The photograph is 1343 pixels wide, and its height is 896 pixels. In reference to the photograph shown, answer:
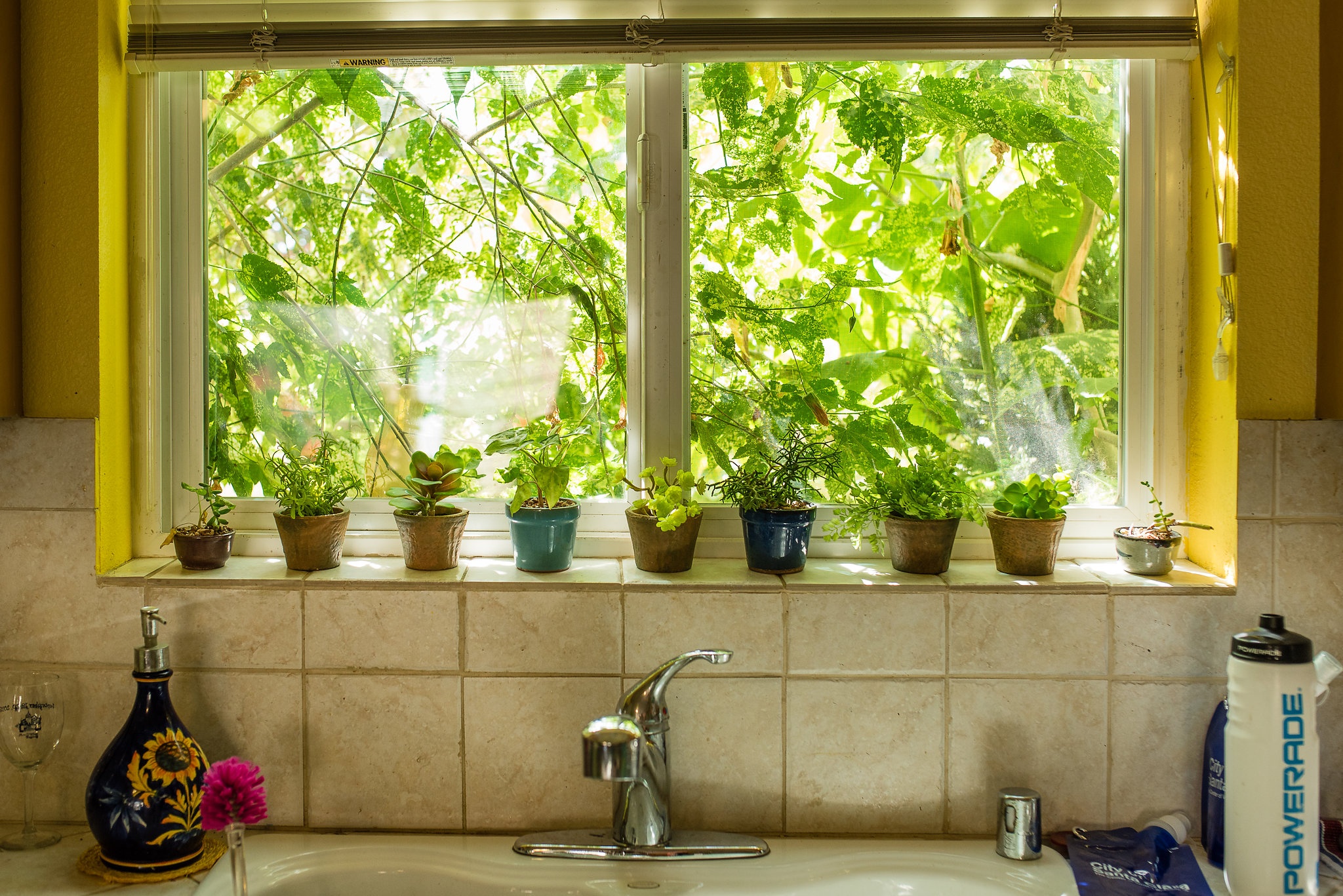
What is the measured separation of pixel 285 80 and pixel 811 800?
1.35 m

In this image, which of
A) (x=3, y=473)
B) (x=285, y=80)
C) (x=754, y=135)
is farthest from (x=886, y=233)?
(x=3, y=473)

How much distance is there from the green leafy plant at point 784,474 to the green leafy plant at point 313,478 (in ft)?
1.87

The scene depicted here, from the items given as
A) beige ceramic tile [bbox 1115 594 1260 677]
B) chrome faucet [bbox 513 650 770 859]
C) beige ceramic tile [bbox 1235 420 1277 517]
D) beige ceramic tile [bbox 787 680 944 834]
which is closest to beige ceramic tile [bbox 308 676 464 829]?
chrome faucet [bbox 513 650 770 859]

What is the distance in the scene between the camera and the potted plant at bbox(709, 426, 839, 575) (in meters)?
1.28

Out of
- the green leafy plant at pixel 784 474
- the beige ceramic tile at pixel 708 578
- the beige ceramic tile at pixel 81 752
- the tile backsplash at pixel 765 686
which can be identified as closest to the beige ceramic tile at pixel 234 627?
the tile backsplash at pixel 765 686

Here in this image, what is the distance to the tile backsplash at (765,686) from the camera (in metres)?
1.22

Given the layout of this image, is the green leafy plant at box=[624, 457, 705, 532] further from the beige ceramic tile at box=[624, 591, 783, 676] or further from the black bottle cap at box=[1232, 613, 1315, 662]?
the black bottle cap at box=[1232, 613, 1315, 662]

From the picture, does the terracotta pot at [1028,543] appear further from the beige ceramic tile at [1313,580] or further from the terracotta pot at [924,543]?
the beige ceramic tile at [1313,580]

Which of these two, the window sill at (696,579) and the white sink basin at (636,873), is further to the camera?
the window sill at (696,579)

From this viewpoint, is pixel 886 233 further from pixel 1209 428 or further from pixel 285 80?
pixel 285 80

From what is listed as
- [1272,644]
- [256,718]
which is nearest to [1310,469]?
[1272,644]

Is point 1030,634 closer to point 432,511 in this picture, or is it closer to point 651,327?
point 651,327

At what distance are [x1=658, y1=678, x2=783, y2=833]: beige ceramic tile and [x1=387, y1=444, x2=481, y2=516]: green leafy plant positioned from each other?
0.39 metres

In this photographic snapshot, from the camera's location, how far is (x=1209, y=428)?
1274 mm
